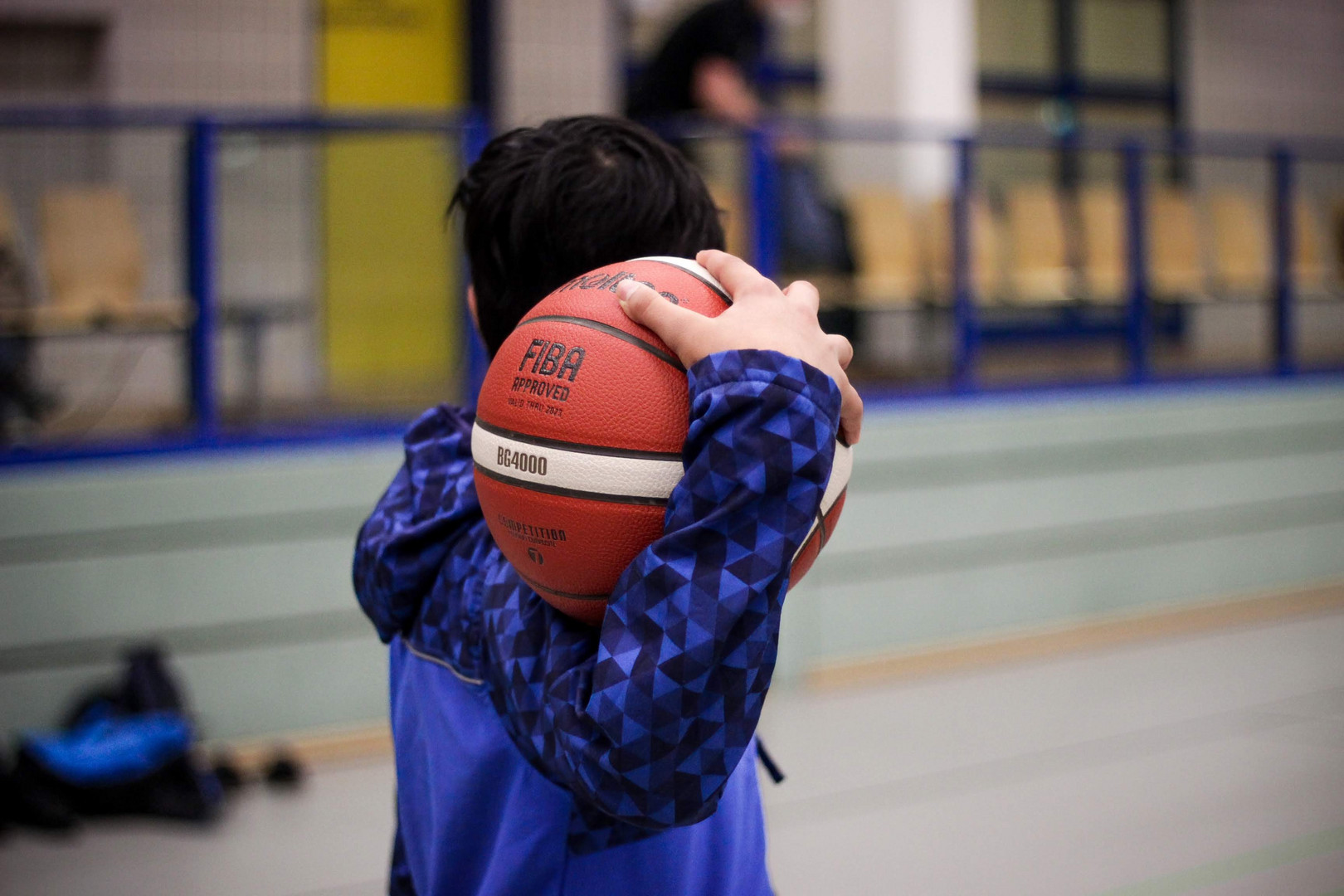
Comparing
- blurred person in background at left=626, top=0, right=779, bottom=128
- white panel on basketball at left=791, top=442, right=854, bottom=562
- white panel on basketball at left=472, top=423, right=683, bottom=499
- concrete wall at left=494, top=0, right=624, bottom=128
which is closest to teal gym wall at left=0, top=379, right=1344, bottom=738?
blurred person in background at left=626, top=0, right=779, bottom=128

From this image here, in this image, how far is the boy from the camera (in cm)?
82

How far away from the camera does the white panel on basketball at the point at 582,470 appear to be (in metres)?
0.91

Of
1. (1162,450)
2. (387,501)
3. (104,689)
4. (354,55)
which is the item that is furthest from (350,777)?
(354,55)

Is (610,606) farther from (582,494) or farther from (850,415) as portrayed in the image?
(850,415)

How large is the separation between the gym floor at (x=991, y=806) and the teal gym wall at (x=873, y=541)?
0.34 meters

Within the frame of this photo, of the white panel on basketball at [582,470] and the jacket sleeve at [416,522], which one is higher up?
the white panel on basketball at [582,470]

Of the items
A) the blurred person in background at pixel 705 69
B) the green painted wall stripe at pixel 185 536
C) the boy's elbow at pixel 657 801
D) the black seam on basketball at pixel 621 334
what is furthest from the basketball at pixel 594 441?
the blurred person in background at pixel 705 69

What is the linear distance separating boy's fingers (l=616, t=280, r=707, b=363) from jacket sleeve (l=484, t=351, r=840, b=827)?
1.3 inches

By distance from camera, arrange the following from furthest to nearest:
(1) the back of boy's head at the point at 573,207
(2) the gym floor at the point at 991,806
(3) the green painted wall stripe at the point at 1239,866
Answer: (2) the gym floor at the point at 991,806 → (3) the green painted wall stripe at the point at 1239,866 → (1) the back of boy's head at the point at 573,207

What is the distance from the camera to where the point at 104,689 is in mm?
3297

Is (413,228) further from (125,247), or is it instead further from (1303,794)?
(1303,794)

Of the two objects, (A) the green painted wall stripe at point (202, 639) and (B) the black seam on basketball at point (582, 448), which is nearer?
(B) the black seam on basketball at point (582, 448)

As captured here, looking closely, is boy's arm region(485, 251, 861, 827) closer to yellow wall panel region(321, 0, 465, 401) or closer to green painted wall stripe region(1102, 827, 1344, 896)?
green painted wall stripe region(1102, 827, 1344, 896)

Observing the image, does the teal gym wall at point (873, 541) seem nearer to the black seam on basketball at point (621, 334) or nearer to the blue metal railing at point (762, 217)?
the blue metal railing at point (762, 217)
